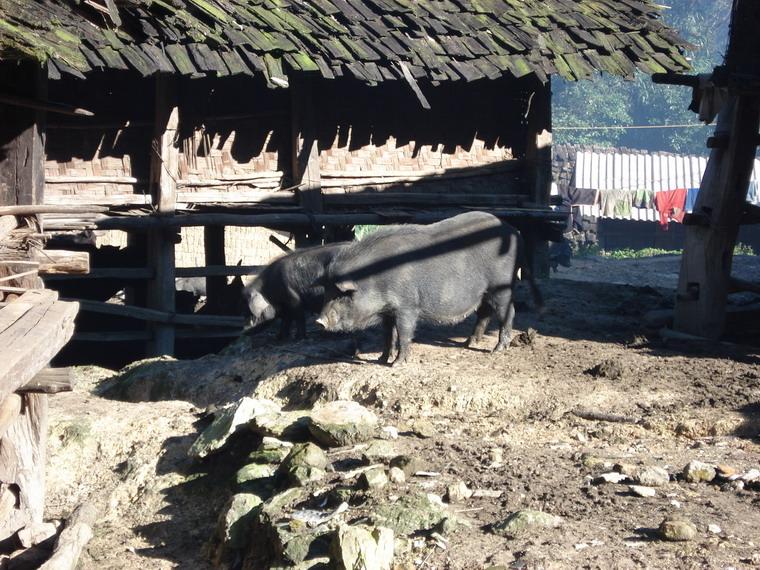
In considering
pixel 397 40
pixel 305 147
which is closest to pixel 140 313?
pixel 305 147

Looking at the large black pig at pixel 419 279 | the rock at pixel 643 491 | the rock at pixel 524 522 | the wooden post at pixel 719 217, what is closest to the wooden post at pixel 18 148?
the large black pig at pixel 419 279

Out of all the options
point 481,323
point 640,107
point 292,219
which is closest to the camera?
point 481,323

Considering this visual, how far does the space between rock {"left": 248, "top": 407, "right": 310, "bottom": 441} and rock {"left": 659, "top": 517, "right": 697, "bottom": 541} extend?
2832mm

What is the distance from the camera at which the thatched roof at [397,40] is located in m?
9.85

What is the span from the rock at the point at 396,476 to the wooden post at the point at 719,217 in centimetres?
431

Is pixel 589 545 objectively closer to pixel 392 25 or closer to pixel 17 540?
pixel 17 540

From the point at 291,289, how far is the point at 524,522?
5402 millimetres

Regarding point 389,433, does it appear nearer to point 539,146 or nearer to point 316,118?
point 316,118

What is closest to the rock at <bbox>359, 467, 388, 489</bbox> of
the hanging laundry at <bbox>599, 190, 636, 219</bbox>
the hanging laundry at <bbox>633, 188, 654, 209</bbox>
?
the hanging laundry at <bbox>599, 190, 636, 219</bbox>

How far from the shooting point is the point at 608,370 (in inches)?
327

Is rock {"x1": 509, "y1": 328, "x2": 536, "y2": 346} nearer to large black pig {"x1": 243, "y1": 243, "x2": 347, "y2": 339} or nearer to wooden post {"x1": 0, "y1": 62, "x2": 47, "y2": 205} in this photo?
large black pig {"x1": 243, "y1": 243, "x2": 347, "y2": 339}

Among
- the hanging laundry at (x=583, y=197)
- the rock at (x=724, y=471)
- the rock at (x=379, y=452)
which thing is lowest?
the rock at (x=379, y=452)

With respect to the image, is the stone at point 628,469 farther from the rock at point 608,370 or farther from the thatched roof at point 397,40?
the thatched roof at point 397,40

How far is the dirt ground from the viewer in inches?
205
